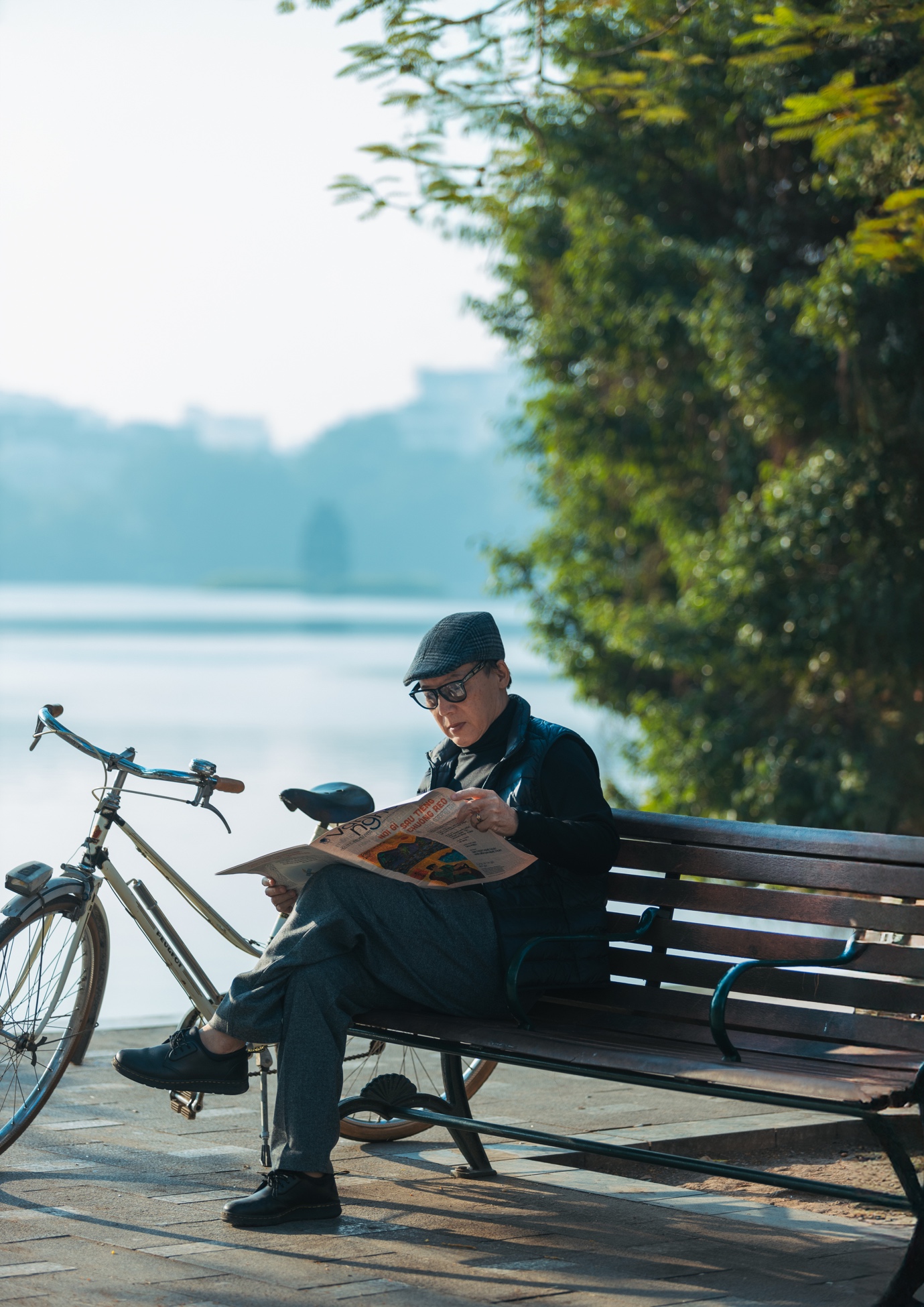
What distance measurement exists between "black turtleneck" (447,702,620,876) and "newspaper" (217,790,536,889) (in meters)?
0.07

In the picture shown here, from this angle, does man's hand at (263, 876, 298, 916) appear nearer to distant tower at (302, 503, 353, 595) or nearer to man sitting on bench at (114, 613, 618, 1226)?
→ man sitting on bench at (114, 613, 618, 1226)

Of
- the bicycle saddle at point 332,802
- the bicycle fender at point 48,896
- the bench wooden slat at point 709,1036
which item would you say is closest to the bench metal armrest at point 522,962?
the bench wooden slat at point 709,1036

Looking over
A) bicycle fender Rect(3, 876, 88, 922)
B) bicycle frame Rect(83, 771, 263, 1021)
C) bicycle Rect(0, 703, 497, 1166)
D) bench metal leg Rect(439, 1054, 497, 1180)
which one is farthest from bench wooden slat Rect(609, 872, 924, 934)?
bicycle fender Rect(3, 876, 88, 922)

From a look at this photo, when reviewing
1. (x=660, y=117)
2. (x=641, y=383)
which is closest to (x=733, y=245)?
(x=641, y=383)

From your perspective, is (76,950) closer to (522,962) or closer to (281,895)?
(281,895)

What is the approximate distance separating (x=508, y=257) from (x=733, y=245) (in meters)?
3.65

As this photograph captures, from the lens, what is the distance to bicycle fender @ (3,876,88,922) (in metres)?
4.09

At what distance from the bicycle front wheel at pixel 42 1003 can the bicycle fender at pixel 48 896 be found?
1.2 inches

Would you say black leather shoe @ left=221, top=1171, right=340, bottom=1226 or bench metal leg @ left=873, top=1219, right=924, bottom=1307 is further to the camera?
black leather shoe @ left=221, top=1171, right=340, bottom=1226

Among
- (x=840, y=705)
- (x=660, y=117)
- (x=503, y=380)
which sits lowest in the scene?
(x=840, y=705)

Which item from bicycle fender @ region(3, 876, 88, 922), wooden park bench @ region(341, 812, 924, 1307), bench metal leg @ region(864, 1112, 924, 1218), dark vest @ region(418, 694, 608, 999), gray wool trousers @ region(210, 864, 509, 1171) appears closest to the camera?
bench metal leg @ region(864, 1112, 924, 1218)

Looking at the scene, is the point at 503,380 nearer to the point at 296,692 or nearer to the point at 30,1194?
the point at 296,692

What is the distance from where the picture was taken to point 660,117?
652 centimetres

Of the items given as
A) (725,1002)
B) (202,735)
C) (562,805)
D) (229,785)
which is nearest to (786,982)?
(725,1002)
